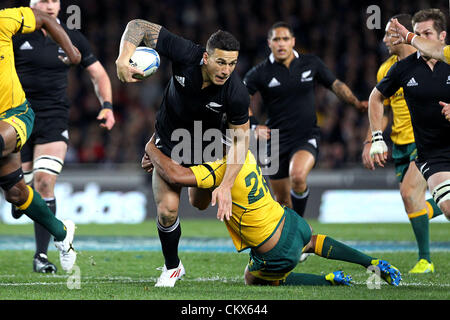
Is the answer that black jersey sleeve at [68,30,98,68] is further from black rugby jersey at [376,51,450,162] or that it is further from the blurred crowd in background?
the blurred crowd in background

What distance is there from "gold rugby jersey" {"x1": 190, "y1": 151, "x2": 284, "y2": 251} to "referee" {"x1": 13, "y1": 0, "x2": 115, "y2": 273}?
1.94m

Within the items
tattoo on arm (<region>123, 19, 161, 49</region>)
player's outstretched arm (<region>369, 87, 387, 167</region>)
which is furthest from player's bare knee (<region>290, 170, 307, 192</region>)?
tattoo on arm (<region>123, 19, 161, 49</region>)

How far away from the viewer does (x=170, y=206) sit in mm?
5758

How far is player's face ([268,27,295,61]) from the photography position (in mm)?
8570

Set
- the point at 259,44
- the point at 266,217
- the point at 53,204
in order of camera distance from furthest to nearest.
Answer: the point at 259,44
the point at 53,204
the point at 266,217

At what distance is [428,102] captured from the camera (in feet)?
19.4

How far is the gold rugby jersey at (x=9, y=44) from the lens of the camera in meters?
5.66

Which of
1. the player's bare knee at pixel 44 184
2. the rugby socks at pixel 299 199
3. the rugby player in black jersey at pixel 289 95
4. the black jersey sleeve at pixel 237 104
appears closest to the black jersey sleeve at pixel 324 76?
the rugby player in black jersey at pixel 289 95

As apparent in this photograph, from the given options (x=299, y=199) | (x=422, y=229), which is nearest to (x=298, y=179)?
(x=299, y=199)

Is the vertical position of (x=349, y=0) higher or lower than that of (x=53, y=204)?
higher

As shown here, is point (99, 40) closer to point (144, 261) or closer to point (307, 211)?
point (307, 211)

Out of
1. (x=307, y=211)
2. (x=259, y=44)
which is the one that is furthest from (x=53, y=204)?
(x=259, y=44)

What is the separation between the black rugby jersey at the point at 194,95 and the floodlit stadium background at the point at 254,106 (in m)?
7.82
